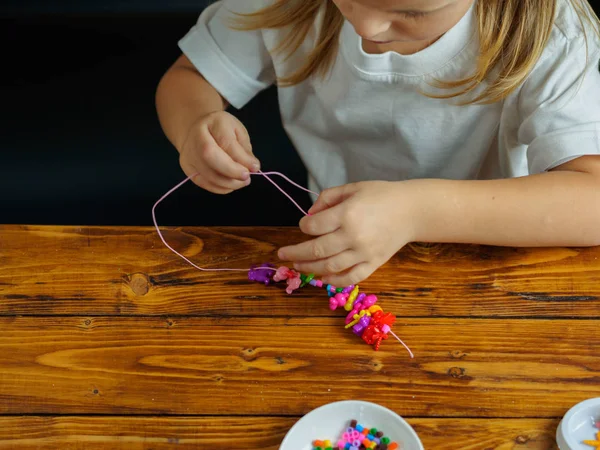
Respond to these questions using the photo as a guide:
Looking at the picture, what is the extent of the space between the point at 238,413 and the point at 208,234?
0.28 metres

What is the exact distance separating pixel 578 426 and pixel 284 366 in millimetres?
331

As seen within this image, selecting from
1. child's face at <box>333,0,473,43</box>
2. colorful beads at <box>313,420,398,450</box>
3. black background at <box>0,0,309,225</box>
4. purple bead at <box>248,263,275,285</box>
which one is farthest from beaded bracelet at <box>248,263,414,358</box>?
black background at <box>0,0,309,225</box>

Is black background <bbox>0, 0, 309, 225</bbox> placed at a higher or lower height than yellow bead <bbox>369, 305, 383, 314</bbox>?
lower

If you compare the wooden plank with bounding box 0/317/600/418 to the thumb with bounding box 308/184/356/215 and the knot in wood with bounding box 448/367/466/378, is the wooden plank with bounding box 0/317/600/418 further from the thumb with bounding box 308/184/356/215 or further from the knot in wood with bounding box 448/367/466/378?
the thumb with bounding box 308/184/356/215

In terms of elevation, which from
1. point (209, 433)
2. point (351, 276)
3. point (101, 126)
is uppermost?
point (351, 276)

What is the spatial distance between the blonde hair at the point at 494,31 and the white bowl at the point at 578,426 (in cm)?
43

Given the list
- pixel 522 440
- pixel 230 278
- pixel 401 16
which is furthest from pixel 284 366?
pixel 401 16

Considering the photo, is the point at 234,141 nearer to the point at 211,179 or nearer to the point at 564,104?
the point at 211,179

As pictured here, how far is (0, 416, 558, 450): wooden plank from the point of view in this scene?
74 centimetres

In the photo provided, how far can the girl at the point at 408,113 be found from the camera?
84 centimetres

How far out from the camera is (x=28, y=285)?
0.89 m

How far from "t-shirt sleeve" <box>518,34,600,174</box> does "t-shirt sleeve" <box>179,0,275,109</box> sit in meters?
0.45

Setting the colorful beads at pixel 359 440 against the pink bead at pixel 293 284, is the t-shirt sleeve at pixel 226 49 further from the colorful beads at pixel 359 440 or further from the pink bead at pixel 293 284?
the colorful beads at pixel 359 440

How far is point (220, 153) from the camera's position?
36.6 inches
